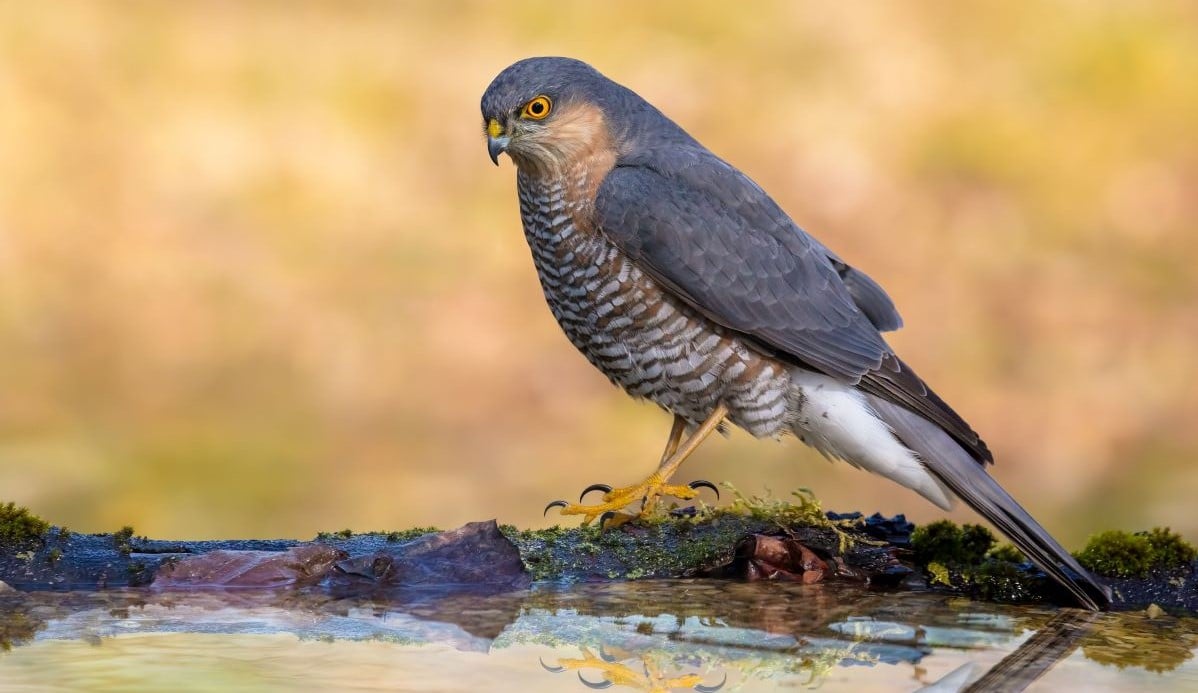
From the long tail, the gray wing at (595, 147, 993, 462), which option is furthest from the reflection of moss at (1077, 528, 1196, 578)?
the gray wing at (595, 147, 993, 462)

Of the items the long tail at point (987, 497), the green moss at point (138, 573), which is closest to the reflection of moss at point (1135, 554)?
the long tail at point (987, 497)

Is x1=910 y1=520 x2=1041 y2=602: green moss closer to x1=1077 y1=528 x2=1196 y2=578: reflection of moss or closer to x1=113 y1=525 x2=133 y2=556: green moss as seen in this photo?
x1=1077 y1=528 x2=1196 y2=578: reflection of moss

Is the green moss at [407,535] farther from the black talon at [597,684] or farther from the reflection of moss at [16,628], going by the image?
the black talon at [597,684]

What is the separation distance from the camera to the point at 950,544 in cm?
400

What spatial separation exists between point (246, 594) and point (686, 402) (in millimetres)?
1714

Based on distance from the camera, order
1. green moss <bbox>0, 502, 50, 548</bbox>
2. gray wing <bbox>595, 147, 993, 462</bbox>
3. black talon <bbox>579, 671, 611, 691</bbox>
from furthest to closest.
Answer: gray wing <bbox>595, 147, 993, 462</bbox> → green moss <bbox>0, 502, 50, 548</bbox> → black talon <bbox>579, 671, 611, 691</bbox>

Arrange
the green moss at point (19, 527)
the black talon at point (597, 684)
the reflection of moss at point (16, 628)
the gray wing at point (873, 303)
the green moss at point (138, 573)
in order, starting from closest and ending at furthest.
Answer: the black talon at point (597, 684) → the reflection of moss at point (16, 628) → the green moss at point (138, 573) → the green moss at point (19, 527) → the gray wing at point (873, 303)

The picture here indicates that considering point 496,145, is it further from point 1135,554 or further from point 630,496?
point 1135,554

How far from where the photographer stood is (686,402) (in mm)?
4562

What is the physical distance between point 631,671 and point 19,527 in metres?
2.13

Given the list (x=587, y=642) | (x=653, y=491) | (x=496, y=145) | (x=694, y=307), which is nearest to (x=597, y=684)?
(x=587, y=642)

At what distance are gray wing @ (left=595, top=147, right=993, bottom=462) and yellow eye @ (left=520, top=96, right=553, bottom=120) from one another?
0.32 meters

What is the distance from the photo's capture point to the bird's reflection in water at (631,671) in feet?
8.35

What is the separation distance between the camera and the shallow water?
2.54 meters
